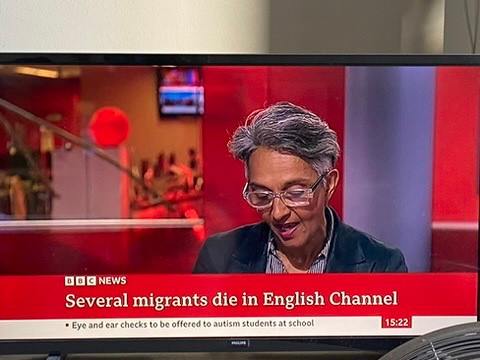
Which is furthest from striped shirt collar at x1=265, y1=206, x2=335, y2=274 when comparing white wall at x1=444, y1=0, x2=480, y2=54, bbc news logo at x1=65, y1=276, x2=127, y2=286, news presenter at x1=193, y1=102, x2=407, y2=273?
white wall at x1=444, y1=0, x2=480, y2=54

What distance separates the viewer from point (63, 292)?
51.2 inches

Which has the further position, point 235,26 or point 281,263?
point 235,26

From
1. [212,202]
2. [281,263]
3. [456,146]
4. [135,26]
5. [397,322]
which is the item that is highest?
[135,26]

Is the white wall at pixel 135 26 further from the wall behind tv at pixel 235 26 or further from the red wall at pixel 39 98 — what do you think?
the red wall at pixel 39 98

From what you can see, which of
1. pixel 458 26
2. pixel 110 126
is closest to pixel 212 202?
pixel 110 126

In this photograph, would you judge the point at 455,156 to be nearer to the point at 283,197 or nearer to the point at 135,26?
the point at 283,197

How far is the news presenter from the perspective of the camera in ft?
4.20

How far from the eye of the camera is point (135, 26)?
1.48 m

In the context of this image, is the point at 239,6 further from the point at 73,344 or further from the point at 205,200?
the point at 73,344

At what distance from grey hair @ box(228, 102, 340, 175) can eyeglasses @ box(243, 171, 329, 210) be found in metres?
0.04

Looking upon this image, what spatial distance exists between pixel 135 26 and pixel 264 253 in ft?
1.84

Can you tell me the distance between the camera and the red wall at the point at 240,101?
1.27 meters

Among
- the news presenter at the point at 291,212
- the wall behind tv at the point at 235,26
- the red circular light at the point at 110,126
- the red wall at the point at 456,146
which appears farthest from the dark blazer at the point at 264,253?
→ the wall behind tv at the point at 235,26

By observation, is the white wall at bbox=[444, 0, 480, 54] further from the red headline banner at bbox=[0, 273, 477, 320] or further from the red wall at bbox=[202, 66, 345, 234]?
the red headline banner at bbox=[0, 273, 477, 320]
